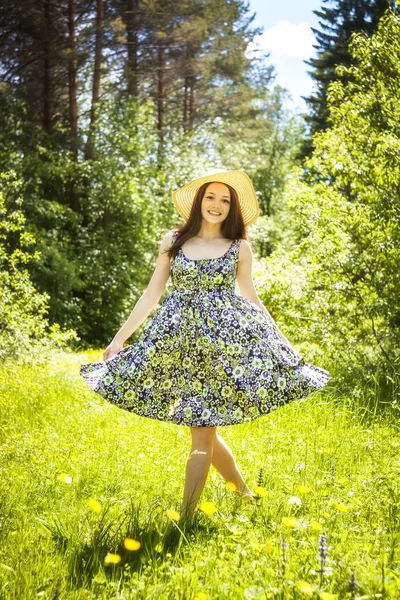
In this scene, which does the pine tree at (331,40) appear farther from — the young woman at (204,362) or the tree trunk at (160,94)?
the young woman at (204,362)

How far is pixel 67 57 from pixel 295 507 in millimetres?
14273

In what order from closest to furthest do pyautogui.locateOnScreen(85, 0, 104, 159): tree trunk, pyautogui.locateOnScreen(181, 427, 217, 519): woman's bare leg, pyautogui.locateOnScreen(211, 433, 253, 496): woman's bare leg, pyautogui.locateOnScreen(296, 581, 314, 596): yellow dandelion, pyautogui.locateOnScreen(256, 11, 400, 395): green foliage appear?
pyautogui.locateOnScreen(296, 581, 314, 596): yellow dandelion, pyautogui.locateOnScreen(181, 427, 217, 519): woman's bare leg, pyautogui.locateOnScreen(211, 433, 253, 496): woman's bare leg, pyautogui.locateOnScreen(256, 11, 400, 395): green foliage, pyautogui.locateOnScreen(85, 0, 104, 159): tree trunk

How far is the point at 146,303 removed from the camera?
364 centimetres

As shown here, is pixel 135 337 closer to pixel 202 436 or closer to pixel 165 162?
pixel 165 162

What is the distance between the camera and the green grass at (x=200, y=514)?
7.86ft

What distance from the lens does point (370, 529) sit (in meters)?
2.87

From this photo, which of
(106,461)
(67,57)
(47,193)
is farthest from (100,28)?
(106,461)

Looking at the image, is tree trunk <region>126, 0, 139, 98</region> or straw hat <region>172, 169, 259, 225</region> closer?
straw hat <region>172, 169, 259, 225</region>

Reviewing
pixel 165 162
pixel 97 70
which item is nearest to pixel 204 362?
pixel 97 70

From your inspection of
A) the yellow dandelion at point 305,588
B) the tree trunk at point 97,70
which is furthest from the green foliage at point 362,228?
the tree trunk at point 97,70

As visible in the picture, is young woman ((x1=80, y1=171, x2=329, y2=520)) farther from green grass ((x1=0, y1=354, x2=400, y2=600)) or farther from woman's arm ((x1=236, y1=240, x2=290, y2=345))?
green grass ((x1=0, y1=354, x2=400, y2=600))

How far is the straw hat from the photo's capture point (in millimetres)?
3766

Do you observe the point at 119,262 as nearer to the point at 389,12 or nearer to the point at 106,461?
the point at 389,12

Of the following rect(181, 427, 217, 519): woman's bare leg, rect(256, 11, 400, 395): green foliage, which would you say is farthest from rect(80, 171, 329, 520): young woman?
rect(256, 11, 400, 395): green foliage
